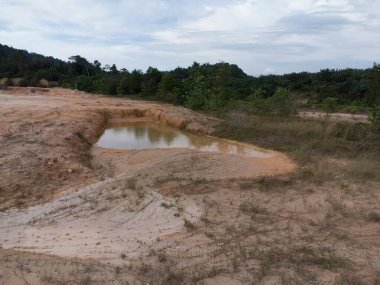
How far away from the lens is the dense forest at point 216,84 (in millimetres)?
22484

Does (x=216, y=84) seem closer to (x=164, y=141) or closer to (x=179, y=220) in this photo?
(x=164, y=141)

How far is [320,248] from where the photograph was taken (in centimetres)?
623

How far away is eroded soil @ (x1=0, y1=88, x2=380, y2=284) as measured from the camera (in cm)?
550

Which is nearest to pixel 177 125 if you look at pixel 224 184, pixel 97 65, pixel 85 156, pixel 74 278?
pixel 85 156

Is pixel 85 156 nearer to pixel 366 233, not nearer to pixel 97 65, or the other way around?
pixel 366 233

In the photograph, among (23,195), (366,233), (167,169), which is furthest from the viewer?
(167,169)

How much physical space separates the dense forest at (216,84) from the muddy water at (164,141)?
12.6 feet

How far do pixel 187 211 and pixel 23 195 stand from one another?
3678 mm

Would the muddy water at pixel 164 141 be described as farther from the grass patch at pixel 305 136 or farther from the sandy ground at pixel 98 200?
the sandy ground at pixel 98 200

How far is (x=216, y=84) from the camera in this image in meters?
22.8

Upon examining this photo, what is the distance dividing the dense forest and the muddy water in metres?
3.83

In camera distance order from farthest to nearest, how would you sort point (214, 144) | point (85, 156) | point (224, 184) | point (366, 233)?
point (214, 144)
point (85, 156)
point (224, 184)
point (366, 233)

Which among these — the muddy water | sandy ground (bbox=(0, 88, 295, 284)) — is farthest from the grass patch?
sandy ground (bbox=(0, 88, 295, 284))

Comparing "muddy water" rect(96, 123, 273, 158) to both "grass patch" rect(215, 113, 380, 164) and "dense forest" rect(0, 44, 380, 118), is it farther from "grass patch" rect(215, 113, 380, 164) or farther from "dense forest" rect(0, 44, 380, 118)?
"dense forest" rect(0, 44, 380, 118)
